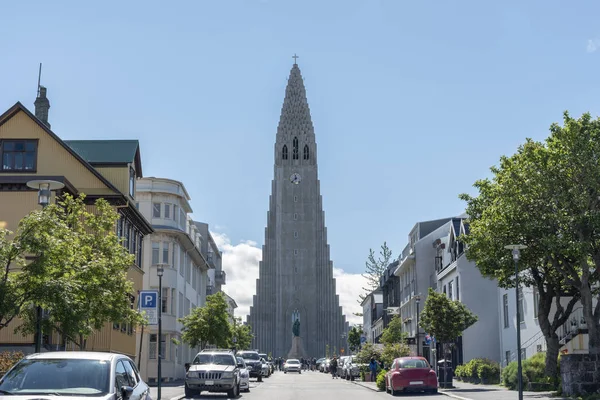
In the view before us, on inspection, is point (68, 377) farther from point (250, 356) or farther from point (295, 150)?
point (295, 150)

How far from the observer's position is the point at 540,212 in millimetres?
28234

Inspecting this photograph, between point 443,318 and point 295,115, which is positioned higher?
point 295,115

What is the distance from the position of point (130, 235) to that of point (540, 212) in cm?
2068

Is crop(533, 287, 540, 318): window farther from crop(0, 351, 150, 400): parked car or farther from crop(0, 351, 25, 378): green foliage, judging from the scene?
crop(0, 351, 150, 400): parked car

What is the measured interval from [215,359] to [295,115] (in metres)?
115

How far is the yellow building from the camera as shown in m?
32.5


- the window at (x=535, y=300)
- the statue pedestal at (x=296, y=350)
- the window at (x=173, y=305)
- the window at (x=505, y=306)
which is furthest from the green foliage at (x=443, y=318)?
the statue pedestal at (x=296, y=350)

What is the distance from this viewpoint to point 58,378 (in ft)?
38.2

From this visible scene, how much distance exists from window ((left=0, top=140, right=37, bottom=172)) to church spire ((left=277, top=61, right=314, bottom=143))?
10689cm

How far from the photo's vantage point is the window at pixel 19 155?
35094 mm

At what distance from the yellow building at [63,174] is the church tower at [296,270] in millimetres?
91934

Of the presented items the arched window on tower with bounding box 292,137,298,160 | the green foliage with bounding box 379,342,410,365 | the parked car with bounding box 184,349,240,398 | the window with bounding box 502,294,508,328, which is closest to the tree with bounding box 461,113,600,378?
the parked car with bounding box 184,349,240,398

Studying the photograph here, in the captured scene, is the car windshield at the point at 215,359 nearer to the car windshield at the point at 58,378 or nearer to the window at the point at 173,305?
the car windshield at the point at 58,378

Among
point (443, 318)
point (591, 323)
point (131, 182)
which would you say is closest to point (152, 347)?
point (131, 182)
